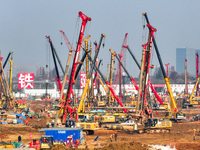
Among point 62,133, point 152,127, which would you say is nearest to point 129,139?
point 152,127

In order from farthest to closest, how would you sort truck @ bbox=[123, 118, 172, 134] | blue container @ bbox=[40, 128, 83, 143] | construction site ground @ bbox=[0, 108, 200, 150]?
truck @ bbox=[123, 118, 172, 134] < blue container @ bbox=[40, 128, 83, 143] < construction site ground @ bbox=[0, 108, 200, 150]

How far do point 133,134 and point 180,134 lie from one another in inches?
250

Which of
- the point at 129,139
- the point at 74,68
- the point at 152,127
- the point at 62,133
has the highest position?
the point at 74,68

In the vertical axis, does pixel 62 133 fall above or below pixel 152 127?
above

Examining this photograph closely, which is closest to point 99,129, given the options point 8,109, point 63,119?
point 63,119

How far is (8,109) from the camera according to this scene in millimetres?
112250

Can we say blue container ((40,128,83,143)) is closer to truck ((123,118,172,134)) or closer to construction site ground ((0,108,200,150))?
construction site ground ((0,108,200,150))

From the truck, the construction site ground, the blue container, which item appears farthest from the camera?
the truck

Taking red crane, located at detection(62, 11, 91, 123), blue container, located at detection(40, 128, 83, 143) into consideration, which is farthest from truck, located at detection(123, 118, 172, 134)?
blue container, located at detection(40, 128, 83, 143)

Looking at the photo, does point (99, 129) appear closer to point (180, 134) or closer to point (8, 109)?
point (180, 134)

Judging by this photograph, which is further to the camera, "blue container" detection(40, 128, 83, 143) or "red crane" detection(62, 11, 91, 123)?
"red crane" detection(62, 11, 91, 123)

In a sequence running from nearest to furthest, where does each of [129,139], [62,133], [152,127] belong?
[62,133]
[129,139]
[152,127]

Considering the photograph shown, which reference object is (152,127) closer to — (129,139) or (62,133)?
(129,139)

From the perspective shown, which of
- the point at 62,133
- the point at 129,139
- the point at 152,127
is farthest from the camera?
the point at 152,127
